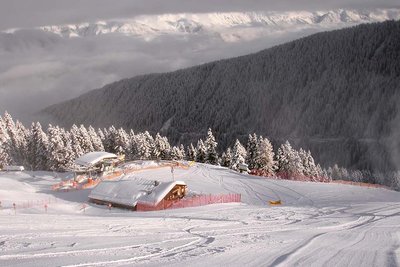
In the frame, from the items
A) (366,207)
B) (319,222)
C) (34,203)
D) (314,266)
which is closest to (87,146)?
(34,203)

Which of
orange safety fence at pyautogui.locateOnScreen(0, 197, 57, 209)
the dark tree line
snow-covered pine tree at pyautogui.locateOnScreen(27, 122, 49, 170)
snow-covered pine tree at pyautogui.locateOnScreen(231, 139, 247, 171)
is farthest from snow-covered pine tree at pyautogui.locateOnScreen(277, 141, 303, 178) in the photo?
orange safety fence at pyautogui.locateOnScreen(0, 197, 57, 209)

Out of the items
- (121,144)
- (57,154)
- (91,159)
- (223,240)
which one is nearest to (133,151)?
(121,144)

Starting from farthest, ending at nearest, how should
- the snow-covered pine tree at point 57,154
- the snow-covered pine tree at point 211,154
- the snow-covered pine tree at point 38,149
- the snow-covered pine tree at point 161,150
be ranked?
the snow-covered pine tree at point 161,150
the snow-covered pine tree at point 38,149
the snow-covered pine tree at point 211,154
the snow-covered pine tree at point 57,154

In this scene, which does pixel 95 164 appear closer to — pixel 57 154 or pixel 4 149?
pixel 57 154

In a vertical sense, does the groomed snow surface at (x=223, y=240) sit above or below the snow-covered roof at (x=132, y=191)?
below

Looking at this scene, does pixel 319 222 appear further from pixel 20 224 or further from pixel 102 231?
pixel 20 224

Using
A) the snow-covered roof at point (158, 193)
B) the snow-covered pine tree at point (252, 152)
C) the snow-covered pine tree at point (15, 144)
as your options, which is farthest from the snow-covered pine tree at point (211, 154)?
the snow-covered roof at point (158, 193)

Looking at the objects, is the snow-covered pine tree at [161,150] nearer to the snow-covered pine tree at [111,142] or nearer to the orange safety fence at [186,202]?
the snow-covered pine tree at [111,142]
